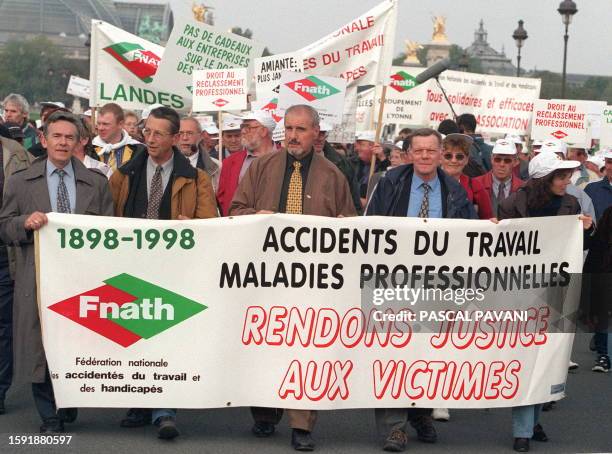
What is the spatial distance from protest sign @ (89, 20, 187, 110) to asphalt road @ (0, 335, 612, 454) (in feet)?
21.0

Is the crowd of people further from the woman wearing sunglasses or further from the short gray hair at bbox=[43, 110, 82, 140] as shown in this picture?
the woman wearing sunglasses

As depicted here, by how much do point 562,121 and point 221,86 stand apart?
564 cm

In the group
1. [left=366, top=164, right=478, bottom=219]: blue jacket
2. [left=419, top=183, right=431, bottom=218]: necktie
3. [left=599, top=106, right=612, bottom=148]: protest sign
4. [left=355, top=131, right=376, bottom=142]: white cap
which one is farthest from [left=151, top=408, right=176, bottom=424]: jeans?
[left=599, top=106, right=612, bottom=148]: protest sign

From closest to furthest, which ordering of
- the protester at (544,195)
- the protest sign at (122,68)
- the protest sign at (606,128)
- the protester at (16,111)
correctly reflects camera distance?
the protester at (544,195) → the protester at (16,111) → the protest sign at (122,68) → the protest sign at (606,128)

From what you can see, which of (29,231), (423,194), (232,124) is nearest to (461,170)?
→ (423,194)

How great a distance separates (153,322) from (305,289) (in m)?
0.87

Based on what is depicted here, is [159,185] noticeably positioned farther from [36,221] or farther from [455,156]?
[455,156]

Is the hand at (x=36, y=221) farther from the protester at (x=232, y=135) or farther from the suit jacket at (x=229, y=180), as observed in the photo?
the protester at (x=232, y=135)

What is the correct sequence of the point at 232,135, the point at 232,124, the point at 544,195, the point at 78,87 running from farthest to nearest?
the point at 78,87 < the point at 232,135 < the point at 232,124 < the point at 544,195

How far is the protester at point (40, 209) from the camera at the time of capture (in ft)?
24.7

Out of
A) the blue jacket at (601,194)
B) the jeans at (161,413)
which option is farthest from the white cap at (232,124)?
the jeans at (161,413)

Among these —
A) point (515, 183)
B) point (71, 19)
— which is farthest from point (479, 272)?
point (71, 19)

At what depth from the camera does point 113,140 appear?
10.8 m

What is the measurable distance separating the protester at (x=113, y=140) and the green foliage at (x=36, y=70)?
116770mm
